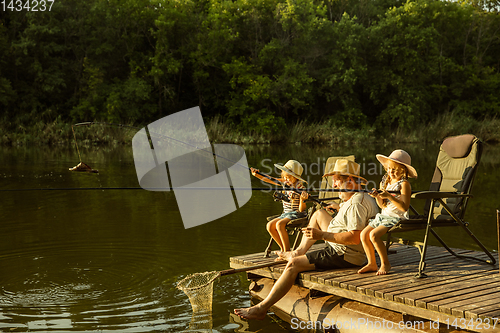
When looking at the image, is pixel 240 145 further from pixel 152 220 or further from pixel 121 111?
pixel 152 220

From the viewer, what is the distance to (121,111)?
31.4m

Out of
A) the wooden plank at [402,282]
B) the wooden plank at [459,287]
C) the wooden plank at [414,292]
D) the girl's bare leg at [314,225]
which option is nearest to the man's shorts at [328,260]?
the girl's bare leg at [314,225]

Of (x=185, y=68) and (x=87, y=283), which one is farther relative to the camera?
(x=185, y=68)

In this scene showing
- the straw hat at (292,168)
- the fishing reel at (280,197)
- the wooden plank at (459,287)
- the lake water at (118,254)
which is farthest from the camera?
the fishing reel at (280,197)

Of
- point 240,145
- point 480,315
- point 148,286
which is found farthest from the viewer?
point 240,145

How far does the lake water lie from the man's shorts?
1.96 ft

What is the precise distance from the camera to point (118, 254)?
6668 mm

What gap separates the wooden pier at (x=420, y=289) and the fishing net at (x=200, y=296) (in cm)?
54

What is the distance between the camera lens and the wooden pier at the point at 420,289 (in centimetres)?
348

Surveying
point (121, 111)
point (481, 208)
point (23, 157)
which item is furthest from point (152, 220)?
point (121, 111)

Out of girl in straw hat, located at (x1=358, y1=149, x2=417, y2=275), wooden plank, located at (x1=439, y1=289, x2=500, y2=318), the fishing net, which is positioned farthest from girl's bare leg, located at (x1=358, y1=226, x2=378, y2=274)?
the fishing net

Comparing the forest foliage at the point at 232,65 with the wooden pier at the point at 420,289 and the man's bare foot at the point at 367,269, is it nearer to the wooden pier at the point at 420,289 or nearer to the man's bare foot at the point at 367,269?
the wooden pier at the point at 420,289

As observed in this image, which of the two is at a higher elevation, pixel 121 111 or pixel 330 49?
pixel 330 49

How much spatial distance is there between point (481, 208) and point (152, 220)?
6.17m
